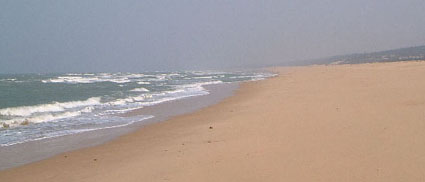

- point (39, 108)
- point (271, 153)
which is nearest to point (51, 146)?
point (271, 153)

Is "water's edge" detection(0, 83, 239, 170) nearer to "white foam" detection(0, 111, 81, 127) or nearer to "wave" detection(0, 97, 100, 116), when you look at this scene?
"white foam" detection(0, 111, 81, 127)

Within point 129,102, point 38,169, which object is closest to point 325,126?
point 38,169

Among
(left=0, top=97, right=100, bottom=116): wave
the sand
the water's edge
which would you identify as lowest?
(left=0, top=97, right=100, bottom=116): wave

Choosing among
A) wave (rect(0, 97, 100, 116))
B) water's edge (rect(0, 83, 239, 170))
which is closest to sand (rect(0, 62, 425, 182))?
water's edge (rect(0, 83, 239, 170))

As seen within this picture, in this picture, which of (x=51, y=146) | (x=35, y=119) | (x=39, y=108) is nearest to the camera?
(x=51, y=146)

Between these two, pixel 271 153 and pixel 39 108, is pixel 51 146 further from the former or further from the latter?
pixel 39 108

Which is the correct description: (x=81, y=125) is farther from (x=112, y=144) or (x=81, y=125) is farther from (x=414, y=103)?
(x=414, y=103)

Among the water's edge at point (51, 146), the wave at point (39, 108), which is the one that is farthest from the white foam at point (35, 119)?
the water's edge at point (51, 146)

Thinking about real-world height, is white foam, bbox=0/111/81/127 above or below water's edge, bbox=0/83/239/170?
below

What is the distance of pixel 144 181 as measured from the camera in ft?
15.9

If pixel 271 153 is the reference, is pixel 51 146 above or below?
below

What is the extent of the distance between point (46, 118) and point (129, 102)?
6180mm

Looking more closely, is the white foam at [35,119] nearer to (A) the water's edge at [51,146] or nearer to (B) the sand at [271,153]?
(A) the water's edge at [51,146]

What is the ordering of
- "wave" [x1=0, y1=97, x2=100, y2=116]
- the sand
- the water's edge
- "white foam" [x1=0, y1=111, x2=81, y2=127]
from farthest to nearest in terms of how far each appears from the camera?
"wave" [x1=0, y1=97, x2=100, y2=116] → "white foam" [x1=0, y1=111, x2=81, y2=127] → the water's edge → the sand
